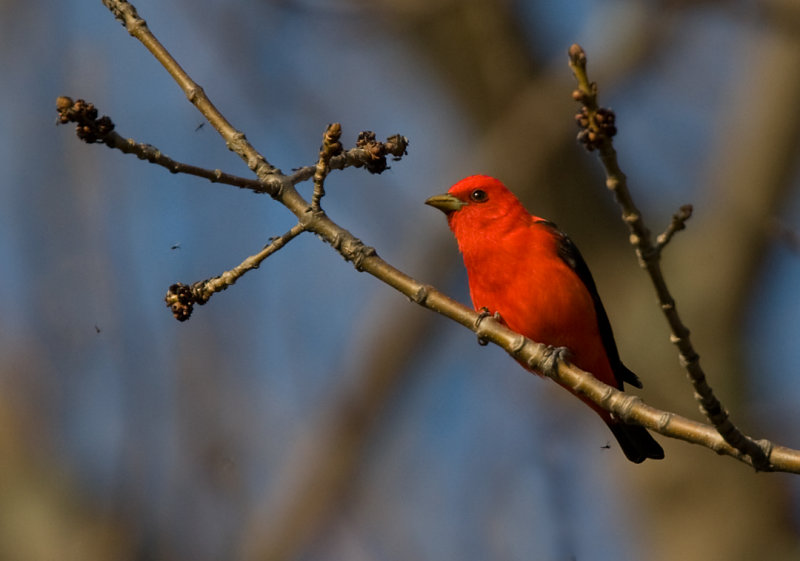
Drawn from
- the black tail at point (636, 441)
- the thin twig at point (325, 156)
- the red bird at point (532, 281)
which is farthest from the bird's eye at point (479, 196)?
the thin twig at point (325, 156)

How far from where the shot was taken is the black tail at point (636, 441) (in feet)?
18.5

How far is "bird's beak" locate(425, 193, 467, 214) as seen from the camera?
5579 mm

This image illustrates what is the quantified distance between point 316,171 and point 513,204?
235cm

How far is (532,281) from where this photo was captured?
5184mm

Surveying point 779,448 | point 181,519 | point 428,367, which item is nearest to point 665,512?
point 428,367

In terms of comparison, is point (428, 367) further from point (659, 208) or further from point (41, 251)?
point (41, 251)

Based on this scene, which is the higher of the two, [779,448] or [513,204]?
[513,204]

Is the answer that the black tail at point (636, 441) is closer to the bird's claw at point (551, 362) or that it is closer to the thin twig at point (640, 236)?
the bird's claw at point (551, 362)

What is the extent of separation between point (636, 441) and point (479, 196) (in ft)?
5.41

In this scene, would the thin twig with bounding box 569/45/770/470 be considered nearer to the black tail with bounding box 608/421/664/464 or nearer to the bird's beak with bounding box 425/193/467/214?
the black tail with bounding box 608/421/664/464

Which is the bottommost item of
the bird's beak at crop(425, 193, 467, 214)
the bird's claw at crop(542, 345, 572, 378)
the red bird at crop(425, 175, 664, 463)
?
the bird's claw at crop(542, 345, 572, 378)

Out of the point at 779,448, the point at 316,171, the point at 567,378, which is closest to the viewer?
the point at 779,448

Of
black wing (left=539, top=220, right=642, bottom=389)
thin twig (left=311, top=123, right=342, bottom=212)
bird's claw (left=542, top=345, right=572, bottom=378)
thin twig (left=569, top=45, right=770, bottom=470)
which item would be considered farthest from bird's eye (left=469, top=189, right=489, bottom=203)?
thin twig (left=569, top=45, right=770, bottom=470)

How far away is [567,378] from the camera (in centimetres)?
370
